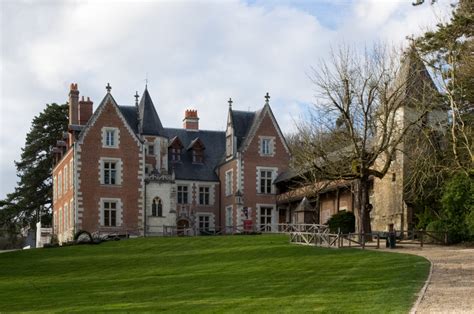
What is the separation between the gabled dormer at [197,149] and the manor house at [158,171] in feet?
0.23

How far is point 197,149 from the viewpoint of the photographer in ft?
177

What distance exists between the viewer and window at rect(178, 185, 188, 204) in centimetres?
5225

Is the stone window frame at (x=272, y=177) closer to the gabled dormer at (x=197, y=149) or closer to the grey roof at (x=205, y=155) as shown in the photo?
the grey roof at (x=205, y=155)

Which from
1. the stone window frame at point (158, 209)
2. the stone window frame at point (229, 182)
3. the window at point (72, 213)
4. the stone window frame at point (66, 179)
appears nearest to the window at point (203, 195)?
the stone window frame at point (229, 182)

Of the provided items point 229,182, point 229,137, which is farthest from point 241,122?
point 229,182

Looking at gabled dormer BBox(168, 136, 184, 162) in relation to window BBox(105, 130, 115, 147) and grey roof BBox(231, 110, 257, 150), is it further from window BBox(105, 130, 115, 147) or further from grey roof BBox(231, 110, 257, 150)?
window BBox(105, 130, 115, 147)

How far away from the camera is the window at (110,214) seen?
46.7 meters

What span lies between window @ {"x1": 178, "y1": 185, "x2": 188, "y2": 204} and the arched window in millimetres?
4200

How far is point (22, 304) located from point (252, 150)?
3268 centimetres

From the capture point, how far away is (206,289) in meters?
19.8

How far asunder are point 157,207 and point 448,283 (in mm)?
30249

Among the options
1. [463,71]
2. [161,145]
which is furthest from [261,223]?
[463,71]

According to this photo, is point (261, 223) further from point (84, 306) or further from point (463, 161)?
point (84, 306)

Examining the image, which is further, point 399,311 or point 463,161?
point 463,161
